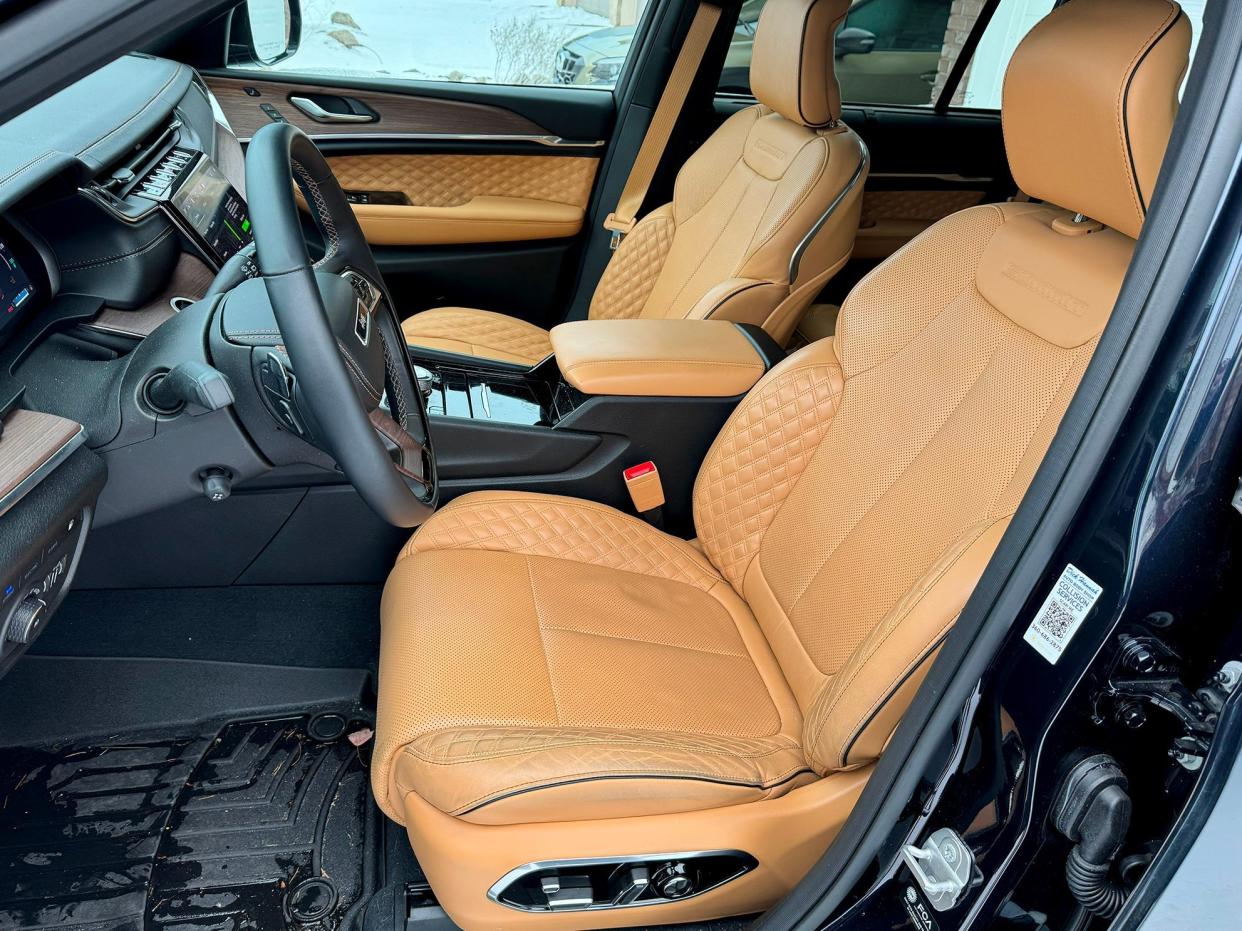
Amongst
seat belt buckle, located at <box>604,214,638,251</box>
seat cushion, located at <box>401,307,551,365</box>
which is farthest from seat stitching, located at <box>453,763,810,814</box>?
seat belt buckle, located at <box>604,214,638,251</box>

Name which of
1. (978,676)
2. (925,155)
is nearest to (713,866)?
(978,676)

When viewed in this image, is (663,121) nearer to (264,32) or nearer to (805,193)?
(805,193)

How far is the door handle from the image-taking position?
265cm

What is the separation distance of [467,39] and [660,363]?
134 centimetres

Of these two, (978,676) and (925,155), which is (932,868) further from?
(925,155)

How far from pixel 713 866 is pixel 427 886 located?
417 mm

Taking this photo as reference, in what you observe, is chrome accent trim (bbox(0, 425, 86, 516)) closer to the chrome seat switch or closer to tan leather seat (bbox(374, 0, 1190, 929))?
tan leather seat (bbox(374, 0, 1190, 929))

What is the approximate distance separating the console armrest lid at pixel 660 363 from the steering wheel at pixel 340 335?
0.46 metres

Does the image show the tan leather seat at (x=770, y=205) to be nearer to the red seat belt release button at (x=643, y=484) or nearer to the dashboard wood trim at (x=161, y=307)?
the red seat belt release button at (x=643, y=484)

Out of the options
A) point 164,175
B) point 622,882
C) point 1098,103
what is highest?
point 1098,103

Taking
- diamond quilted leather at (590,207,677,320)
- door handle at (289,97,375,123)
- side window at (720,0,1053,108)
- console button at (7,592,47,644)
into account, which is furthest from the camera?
side window at (720,0,1053,108)

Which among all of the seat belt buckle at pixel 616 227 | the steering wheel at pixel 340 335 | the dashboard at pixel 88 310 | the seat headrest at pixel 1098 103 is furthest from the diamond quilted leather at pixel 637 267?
the seat headrest at pixel 1098 103

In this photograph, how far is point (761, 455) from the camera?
5.08 ft

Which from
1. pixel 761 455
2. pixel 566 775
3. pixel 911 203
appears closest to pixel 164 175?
pixel 761 455
